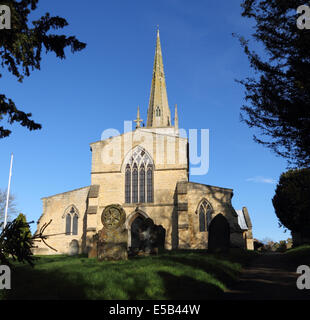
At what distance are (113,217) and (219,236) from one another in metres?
5.80

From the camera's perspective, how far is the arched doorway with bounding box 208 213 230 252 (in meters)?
16.7

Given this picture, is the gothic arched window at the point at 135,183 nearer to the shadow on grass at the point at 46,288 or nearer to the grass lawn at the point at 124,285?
the grass lawn at the point at 124,285

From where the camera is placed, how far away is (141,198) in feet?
91.9

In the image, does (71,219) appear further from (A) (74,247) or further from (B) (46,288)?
(B) (46,288)

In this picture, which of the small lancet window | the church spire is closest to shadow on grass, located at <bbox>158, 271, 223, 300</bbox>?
the church spire

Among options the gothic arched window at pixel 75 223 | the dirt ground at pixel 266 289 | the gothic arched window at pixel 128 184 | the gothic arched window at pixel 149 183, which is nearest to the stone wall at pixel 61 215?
the gothic arched window at pixel 75 223

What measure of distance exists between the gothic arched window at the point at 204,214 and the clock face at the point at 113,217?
44.0 feet

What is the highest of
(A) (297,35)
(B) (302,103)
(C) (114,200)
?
(A) (297,35)

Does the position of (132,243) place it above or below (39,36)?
below

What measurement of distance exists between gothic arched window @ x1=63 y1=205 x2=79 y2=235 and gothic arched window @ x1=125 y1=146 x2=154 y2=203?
15.0ft

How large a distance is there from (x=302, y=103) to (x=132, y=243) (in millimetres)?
19491

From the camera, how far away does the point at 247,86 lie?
12.1 m
